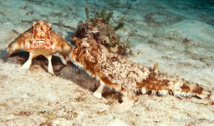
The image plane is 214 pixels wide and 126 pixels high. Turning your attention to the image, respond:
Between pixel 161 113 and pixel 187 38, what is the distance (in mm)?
5262

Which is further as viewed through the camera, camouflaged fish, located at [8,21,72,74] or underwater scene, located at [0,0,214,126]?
camouflaged fish, located at [8,21,72,74]

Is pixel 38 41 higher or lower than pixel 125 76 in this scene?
higher

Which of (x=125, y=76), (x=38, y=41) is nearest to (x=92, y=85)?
(x=125, y=76)

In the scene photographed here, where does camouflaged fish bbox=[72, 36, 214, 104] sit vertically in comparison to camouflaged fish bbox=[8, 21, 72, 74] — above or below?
below

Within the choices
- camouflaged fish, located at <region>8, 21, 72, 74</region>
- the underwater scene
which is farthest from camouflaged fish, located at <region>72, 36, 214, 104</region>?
camouflaged fish, located at <region>8, 21, 72, 74</region>

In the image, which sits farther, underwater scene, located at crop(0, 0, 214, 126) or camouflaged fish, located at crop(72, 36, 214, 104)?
camouflaged fish, located at crop(72, 36, 214, 104)

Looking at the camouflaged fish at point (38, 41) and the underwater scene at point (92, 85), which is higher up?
the camouflaged fish at point (38, 41)

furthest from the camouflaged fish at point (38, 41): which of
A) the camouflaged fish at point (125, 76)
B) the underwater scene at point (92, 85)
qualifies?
the camouflaged fish at point (125, 76)

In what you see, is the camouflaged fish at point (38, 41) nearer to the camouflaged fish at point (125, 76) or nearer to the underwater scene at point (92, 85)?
the underwater scene at point (92, 85)


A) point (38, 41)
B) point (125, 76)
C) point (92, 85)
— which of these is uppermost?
point (38, 41)

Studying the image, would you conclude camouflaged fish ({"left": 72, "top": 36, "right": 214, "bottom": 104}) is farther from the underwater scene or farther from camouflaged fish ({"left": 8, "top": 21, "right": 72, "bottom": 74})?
camouflaged fish ({"left": 8, "top": 21, "right": 72, "bottom": 74})

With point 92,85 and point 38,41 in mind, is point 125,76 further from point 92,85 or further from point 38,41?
point 38,41

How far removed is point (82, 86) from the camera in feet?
11.0

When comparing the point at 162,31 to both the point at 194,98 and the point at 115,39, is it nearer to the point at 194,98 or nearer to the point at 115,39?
the point at 115,39
